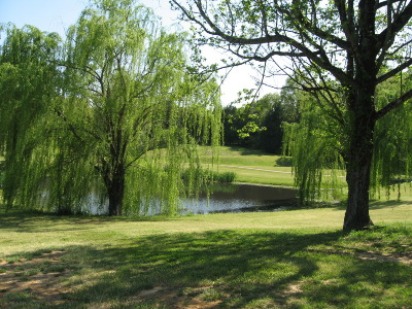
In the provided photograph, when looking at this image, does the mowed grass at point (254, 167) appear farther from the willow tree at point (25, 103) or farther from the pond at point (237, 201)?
the willow tree at point (25, 103)

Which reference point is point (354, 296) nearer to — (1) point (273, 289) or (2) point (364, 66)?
(1) point (273, 289)

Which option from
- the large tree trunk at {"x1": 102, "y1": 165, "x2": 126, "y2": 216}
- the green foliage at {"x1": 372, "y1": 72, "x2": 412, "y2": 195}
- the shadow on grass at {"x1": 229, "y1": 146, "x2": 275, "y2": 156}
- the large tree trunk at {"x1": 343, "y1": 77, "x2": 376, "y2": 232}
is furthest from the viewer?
the shadow on grass at {"x1": 229, "y1": 146, "x2": 275, "y2": 156}

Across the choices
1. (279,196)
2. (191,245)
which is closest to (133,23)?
(191,245)

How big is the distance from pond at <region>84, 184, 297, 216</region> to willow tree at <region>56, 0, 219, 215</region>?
1562 mm

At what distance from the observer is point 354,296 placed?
5078 millimetres

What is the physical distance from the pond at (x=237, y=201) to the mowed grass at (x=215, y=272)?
10.2 meters

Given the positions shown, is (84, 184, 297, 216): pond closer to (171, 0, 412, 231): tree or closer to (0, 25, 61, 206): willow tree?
(0, 25, 61, 206): willow tree

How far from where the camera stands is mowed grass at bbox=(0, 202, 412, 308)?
504cm

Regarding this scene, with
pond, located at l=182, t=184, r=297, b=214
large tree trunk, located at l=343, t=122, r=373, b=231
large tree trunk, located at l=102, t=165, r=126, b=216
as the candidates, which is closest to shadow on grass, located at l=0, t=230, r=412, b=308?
large tree trunk, located at l=343, t=122, r=373, b=231

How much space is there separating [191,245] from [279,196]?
2789cm

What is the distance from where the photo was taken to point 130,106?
1688 centimetres

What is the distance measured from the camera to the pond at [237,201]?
77.5 feet

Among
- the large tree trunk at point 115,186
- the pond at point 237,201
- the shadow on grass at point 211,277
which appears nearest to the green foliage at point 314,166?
the pond at point 237,201

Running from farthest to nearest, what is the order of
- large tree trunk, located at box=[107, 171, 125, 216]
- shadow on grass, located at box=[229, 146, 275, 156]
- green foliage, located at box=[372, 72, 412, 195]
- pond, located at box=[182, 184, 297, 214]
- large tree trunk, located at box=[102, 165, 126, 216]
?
shadow on grass, located at box=[229, 146, 275, 156] < pond, located at box=[182, 184, 297, 214] < green foliage, located at box=[372, 72, 412, 195] < large tree trunk, located at box=[107, 171, 125, 216] < large tree trunk, located at box=[102, 165, 126, 216]
